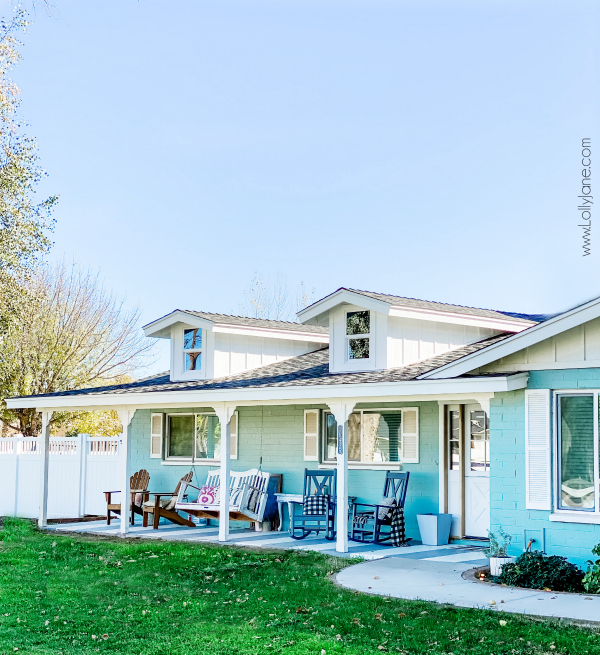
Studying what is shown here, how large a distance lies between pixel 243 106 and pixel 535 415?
25.9m

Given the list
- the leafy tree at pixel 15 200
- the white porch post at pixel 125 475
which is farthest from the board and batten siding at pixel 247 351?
the leafy tree at pixel 15 200

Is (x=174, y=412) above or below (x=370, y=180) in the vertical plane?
below

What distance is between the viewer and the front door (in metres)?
12.9

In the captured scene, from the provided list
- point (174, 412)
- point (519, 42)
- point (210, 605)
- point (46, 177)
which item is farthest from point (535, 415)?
point (519, 42)

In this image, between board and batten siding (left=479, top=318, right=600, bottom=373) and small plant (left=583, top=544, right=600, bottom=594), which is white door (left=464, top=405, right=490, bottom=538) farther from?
small plant (left=583, top=544, right=600, bottom=594)

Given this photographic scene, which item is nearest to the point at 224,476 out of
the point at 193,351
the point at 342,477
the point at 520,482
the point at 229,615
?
the point at 342,477

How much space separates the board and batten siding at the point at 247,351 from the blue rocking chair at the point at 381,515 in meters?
3.74

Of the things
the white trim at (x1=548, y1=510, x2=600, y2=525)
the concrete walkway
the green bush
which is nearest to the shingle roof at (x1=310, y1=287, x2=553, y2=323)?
the concrete walkway

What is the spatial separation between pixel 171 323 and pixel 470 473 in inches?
257

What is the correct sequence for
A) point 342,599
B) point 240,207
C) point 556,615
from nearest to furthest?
1. point 556,615
2. point 342,599
3. point 240,207

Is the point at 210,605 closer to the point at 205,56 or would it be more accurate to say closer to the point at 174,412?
the point at 174,412

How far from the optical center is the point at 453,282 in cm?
4125

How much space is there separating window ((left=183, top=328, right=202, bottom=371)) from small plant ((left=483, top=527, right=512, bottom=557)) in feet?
23.7

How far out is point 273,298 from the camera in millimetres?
Result: 36250
